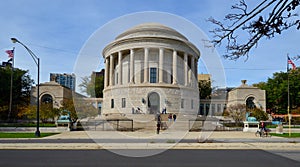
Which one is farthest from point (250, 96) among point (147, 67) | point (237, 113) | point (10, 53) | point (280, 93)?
point (10, 53)

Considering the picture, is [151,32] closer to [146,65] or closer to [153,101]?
[146,65]

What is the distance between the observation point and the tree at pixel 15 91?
55.3 m

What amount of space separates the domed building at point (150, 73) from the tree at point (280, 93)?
21.2 meters

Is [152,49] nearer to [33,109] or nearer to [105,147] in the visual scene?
[33,109]

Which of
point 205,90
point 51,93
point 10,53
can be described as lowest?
point 51,93

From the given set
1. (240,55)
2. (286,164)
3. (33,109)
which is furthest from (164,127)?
(240,55)

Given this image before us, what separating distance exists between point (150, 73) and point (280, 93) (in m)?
32.1

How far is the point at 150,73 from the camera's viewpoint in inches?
2276

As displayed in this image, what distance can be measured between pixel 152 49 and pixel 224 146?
41.3 m

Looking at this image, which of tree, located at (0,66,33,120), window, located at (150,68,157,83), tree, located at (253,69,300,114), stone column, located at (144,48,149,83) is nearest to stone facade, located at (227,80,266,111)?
tree, located at (253,69,300,114)

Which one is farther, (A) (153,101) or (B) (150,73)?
(B) (150,73)

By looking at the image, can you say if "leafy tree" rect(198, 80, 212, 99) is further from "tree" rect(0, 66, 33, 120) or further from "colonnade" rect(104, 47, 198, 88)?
"tree" rect(0, 66, 33, 120)

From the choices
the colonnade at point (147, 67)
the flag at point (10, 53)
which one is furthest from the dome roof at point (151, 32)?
the flag at point (10, 53)

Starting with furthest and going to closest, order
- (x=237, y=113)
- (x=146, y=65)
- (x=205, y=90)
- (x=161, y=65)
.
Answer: (x=205, y=90)
(x=146, y=65)
(x=161, y=65)
(x=237, y=113)
